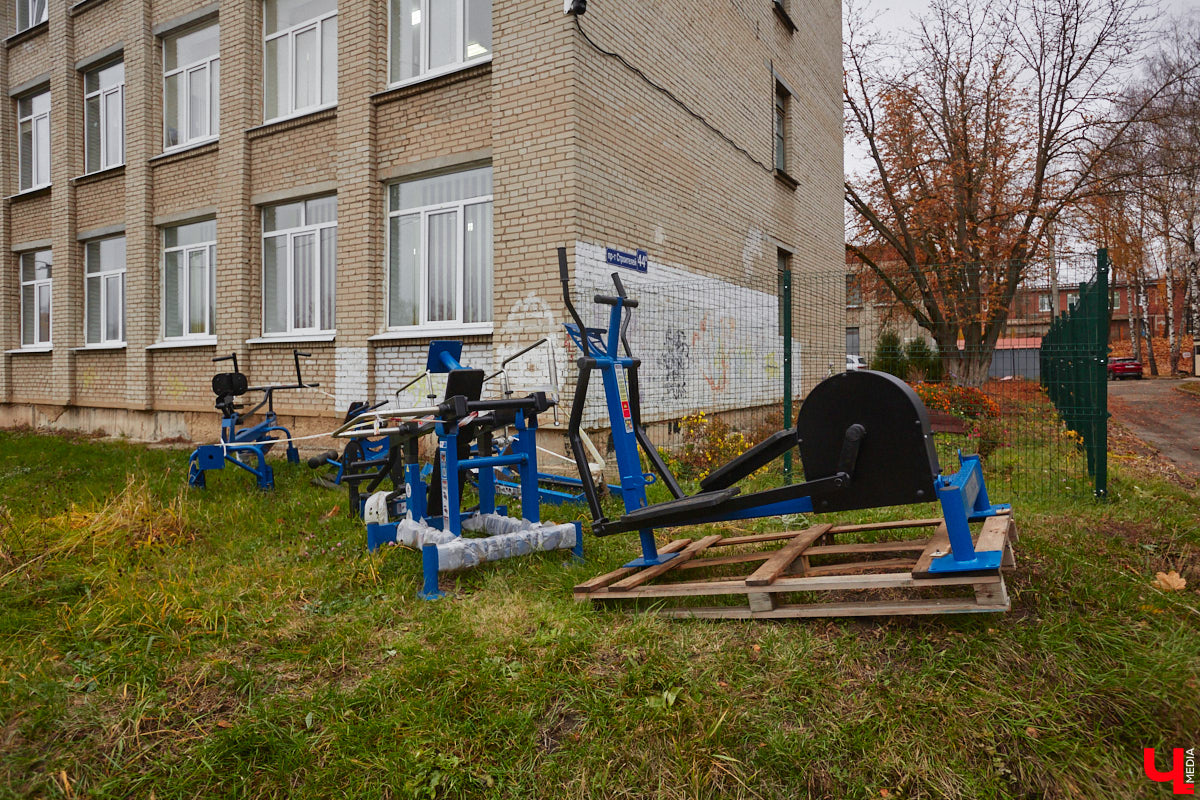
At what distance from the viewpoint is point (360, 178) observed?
9742mm

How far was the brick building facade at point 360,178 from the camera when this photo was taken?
8469 millimetres

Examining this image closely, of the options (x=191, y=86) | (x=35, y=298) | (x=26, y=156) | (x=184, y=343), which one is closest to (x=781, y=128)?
(x=191, y=86)

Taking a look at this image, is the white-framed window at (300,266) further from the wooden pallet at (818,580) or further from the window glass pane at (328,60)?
the wooden pallet at (818,580)

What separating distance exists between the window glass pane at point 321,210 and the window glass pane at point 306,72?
55.8 inches

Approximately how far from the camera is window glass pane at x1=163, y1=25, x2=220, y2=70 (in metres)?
12.3

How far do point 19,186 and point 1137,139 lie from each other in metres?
24.1

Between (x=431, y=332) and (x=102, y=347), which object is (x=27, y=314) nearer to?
(x=102, y=347)

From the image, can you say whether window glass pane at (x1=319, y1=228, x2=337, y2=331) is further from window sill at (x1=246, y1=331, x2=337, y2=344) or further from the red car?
the red car

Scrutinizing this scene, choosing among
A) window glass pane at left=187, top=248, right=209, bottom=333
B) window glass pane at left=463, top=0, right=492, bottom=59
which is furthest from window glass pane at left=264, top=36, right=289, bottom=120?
window glass pane at left=463, top=0, right=492, bottom=59

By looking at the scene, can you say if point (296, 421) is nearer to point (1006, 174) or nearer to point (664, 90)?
point (664, 90)

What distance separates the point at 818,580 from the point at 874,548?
818 mm

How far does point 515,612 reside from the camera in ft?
12.7

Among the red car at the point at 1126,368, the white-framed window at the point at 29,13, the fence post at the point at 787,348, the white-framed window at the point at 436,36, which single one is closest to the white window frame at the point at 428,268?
the white-framed window at the point at 436,36

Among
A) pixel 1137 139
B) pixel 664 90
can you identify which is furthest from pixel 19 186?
pixel 1137 139
